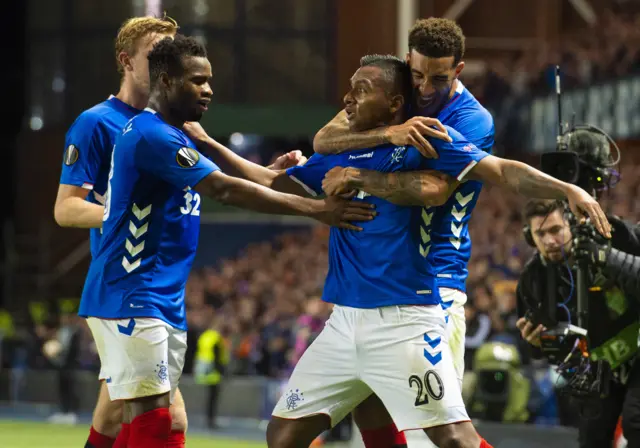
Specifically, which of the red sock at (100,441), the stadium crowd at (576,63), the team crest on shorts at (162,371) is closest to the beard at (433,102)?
the team crest on shorts at (162,371)

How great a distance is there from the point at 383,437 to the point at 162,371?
101cm

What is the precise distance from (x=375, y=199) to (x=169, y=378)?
1310 mm

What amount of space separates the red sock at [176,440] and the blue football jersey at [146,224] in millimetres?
→ 546

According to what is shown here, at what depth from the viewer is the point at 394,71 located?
16.8ft

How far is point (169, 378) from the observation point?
552cm

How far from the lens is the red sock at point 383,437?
5371mm

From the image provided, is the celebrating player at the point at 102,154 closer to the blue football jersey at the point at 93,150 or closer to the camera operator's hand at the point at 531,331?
the blue football jersey at the point at 93,150

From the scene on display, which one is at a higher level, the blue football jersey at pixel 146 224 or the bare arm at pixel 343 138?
the bare arm at pixel 343 138

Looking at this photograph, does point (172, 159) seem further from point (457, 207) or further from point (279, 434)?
point (457, 207)

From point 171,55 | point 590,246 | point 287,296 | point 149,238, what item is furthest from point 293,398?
point 287,296

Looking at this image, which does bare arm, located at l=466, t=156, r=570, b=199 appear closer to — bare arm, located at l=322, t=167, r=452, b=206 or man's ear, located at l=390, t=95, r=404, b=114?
bare arm, located at l=322, t=167, r=452, b=206

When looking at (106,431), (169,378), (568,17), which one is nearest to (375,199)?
(169,378)

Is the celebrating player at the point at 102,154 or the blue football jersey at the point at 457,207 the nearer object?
the blue football jersey at the point at 457,207

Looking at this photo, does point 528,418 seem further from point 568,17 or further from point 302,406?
point 568,17
